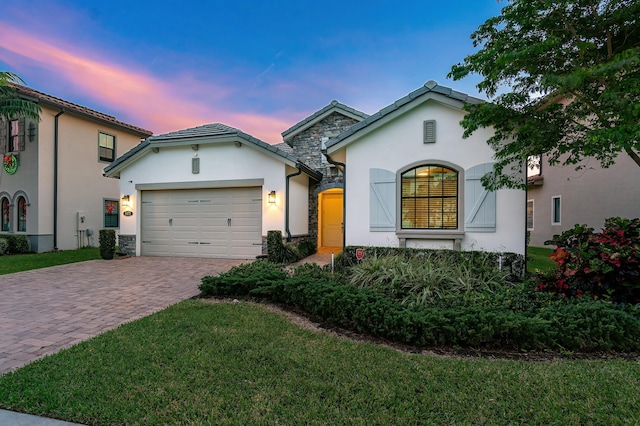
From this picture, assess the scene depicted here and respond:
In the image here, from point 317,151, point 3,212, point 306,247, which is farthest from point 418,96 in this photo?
point 3,212

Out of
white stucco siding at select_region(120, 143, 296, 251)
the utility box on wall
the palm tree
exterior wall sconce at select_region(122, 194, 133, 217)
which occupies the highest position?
the palm tree

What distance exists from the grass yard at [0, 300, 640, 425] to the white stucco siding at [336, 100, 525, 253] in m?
4.63

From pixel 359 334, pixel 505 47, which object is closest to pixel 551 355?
pixel 359 334

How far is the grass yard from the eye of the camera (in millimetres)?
2250

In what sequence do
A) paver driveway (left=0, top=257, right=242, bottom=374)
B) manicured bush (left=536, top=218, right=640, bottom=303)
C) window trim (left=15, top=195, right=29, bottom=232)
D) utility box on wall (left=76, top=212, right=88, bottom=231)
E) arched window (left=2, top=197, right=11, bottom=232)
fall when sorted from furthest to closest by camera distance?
utility box on wall (left=76, top=212, right=88, bottom=231) < arched window (left=2, top=197, right=11, bottom=232) < window trim (left=15, top=195, right=29, bottom=232) < manicured bush (left=536, top=218, right=640, bottom=303) < paver driveway (left=0, top=257, right=242, bottom=374)

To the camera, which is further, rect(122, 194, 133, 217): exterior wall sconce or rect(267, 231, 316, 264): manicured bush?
rect(122, 194, 133, 217): exterior wall sconce

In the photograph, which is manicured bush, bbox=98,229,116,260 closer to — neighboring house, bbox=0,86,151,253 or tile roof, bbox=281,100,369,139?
neighboring house, bbox=0,86,151,253

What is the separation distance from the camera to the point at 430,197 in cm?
789

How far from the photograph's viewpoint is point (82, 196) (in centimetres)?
1395

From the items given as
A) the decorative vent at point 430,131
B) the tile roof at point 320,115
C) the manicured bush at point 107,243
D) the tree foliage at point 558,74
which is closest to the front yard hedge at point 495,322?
the tree foliage at point 558,74

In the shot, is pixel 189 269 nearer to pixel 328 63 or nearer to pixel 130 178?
pixel 130 178

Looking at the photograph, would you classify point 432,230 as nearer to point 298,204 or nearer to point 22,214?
point 298,204

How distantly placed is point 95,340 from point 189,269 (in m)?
5.18

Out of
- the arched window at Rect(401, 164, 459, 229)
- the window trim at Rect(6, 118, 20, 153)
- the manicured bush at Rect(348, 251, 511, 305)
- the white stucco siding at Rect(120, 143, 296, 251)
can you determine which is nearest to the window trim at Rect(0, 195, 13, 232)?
the window trim at Rect(6, 118, 20, 153)
